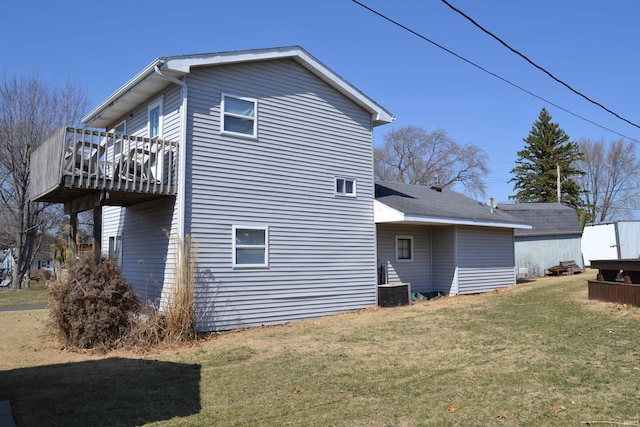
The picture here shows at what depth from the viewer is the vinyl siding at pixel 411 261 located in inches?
634

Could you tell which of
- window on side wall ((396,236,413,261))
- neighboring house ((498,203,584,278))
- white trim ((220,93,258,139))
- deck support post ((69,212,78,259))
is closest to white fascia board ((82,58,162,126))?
white trim ((220,93,258,139))

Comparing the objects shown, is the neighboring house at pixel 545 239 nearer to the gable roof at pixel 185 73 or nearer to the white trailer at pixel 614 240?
the white trailer at pixel 614 240

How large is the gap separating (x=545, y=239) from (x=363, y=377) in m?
20.2

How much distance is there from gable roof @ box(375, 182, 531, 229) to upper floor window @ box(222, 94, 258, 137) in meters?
4.89

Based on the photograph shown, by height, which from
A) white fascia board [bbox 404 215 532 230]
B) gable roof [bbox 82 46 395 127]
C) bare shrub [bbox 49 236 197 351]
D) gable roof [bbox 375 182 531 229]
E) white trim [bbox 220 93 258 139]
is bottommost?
bare shrub [bbox 49 236 197 351]

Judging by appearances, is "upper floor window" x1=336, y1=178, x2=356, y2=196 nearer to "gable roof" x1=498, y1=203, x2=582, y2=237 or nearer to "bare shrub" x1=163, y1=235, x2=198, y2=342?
"bare shrub" x1=163, y1=235, x2=198, y2=342

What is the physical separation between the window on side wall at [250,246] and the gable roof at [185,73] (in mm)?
3965

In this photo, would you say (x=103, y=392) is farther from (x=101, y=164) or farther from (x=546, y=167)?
(x=546, y=167)

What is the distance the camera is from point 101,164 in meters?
10.5

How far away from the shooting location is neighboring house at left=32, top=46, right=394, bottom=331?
11031mm

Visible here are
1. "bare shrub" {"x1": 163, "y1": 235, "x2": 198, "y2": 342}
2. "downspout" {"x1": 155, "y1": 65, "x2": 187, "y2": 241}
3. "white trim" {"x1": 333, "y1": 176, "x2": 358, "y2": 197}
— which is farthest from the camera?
"white trim" {"x1": 333, "y1": 176, "x2": 358, "y2": 197}

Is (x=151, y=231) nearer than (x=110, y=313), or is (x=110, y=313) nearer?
(x=110, y=313)

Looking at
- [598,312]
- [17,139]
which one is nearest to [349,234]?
[598,312]

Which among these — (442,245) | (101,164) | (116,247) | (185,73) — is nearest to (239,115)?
(185,73)
